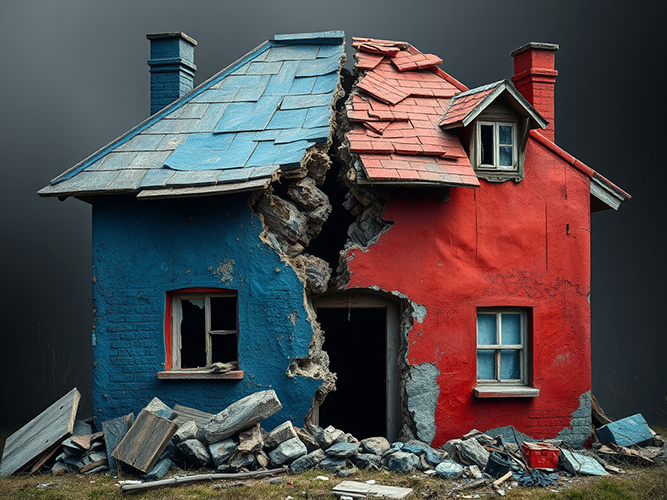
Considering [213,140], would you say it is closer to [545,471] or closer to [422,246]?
[422,246]

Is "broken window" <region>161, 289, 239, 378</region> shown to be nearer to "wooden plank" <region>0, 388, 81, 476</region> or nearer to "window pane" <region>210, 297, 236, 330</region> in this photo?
"window pane" <region>210, 297, 236, 330</region>

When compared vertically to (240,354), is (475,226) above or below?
above

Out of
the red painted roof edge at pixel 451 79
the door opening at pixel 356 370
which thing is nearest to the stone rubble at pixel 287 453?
the door opening at pixel 356 370

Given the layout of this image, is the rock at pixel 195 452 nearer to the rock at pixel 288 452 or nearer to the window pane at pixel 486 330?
the rock at pixel 288 452

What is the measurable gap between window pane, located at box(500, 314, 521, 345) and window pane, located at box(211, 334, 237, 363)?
13.4ft

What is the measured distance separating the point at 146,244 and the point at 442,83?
216 inches

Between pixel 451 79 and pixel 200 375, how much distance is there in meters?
6.30

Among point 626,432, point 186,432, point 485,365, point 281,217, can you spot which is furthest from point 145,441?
point 626,432

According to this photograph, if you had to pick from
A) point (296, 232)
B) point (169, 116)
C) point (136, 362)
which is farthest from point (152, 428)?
point (169, 116)

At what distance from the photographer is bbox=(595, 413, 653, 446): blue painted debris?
10047 mm

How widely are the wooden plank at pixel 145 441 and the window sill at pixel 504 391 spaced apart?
4326 mm

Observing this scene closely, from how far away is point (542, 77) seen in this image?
11578 millimetres

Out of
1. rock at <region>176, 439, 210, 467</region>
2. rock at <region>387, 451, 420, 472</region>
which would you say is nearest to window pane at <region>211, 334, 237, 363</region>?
rock at <region>176, 439, 210, 467</region>

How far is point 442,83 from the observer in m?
11.4
